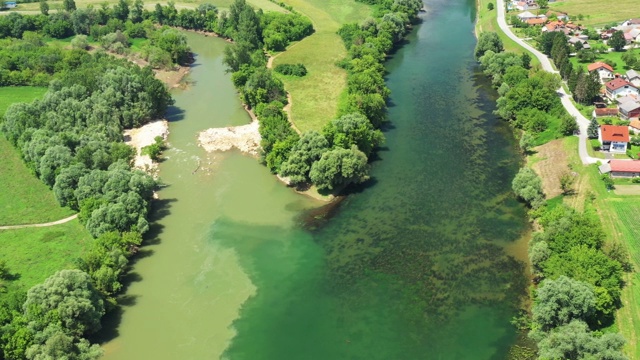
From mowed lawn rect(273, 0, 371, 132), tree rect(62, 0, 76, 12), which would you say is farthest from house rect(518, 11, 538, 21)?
tree rect(62, 0, 76, 12)

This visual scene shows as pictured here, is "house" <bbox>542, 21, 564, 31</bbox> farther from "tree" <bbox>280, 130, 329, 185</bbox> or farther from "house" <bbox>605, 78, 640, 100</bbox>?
"tree" <bbox>280, 130, 329, 185</bbox>

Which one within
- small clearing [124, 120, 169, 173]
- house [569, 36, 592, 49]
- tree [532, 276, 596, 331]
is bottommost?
small clearing [124, 120, 169, 173]

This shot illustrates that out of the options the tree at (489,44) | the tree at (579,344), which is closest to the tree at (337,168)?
the tree at (579,344)

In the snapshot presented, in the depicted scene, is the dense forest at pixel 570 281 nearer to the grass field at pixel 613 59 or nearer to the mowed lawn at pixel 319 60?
the mowed lawn at pixel 319 60

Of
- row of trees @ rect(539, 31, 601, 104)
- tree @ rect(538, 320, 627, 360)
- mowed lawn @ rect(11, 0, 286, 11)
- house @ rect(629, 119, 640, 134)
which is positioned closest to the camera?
tree @ rect(538, 320, 627, 360)

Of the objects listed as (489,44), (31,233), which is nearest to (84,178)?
(31,233)

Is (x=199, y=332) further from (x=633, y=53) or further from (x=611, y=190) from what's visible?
(x=633, y=53)
